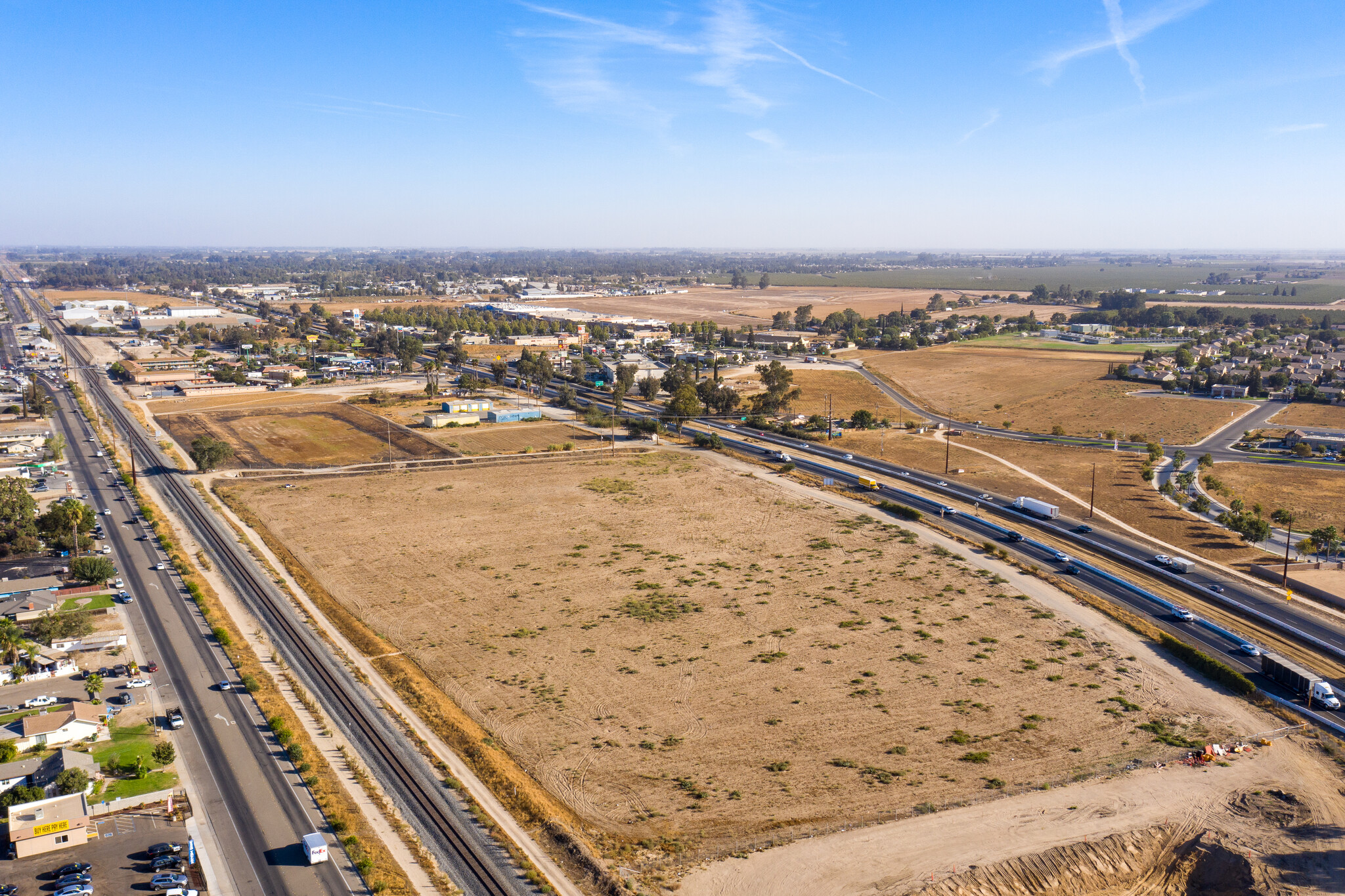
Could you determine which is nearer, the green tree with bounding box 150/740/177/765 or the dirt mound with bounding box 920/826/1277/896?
the dirt mound with bounding box 920/826/1277/896

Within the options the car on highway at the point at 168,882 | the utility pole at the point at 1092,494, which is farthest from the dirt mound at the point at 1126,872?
the utility pole at the point at 1092,494

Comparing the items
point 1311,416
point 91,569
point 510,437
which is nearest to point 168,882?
point 91,569

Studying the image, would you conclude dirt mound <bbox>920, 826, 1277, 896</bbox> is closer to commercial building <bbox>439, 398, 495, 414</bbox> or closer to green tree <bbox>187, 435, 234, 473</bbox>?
green tree <bbox>187, 435, 234, 473</bbox>

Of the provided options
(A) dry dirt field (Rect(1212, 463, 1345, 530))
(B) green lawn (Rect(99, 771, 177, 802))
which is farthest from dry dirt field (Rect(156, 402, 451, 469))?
(A) dry dirt field (Rect(1212, 463, 1345, 530))

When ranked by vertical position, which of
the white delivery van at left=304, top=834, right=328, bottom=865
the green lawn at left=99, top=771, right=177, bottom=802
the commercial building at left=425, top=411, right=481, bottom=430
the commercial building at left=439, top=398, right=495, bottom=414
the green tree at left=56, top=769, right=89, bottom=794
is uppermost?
the commercial building at left=439, top=398, right=495, bottom=414

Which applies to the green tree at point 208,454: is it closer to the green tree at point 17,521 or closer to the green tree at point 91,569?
the green tree at point 17,521

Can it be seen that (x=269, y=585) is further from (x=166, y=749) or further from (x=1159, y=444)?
(x=1159, y=444)

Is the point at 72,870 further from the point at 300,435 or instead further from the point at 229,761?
the point at 300,435
